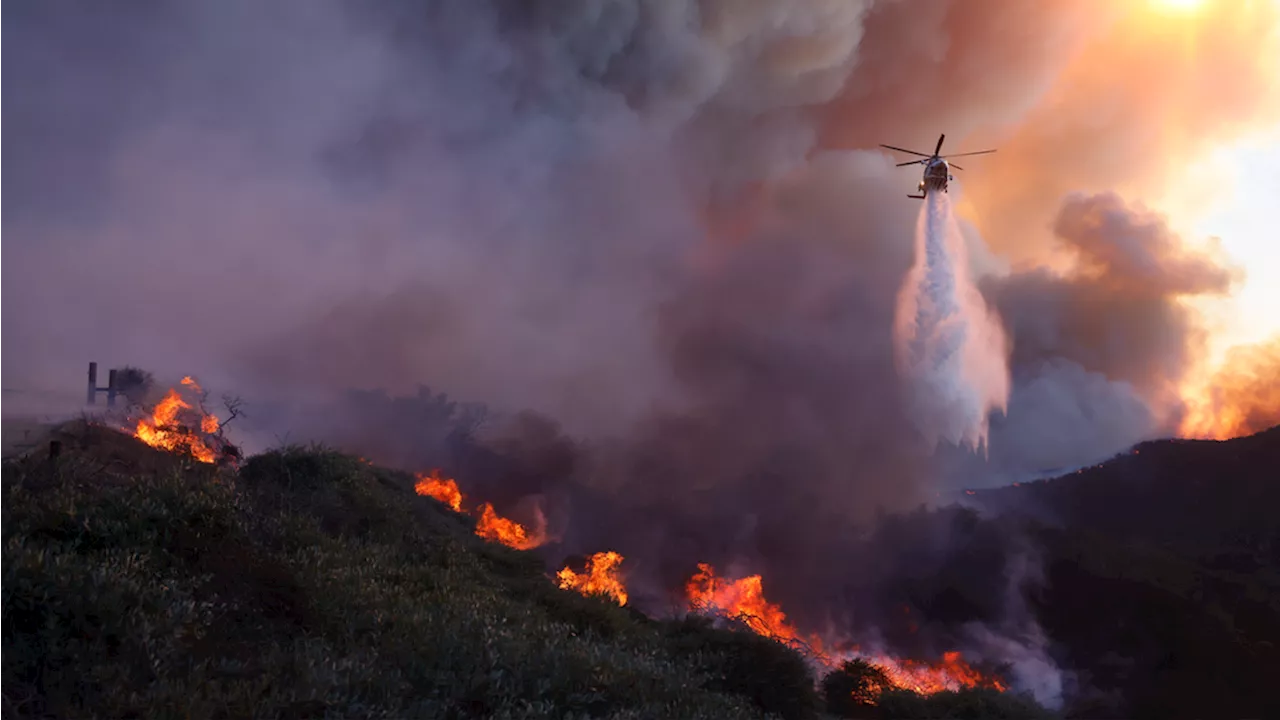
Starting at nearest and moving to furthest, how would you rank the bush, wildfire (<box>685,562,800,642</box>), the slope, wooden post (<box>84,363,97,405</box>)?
the slope → the bush → wooden post (<box>84,363,97,405</box>) → wildfire (<box>685,562,800,642</box>)

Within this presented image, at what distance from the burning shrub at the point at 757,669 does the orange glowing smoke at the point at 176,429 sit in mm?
12151

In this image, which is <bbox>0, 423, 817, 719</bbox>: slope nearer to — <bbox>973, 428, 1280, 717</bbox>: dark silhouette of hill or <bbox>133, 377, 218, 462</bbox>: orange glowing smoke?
<bbox>133, 377, 218, 462</bbox>: orange glowing smoke

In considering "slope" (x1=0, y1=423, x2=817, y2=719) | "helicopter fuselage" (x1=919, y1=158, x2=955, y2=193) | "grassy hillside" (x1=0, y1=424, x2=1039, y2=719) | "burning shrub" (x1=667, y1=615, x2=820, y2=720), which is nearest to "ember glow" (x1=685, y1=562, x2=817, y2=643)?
"helicopter fuselage" (x1=919, y1=158, x2=955, y2=193)

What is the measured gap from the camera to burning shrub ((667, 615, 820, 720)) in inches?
496

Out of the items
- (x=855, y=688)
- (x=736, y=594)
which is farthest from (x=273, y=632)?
(x=736, y=594)

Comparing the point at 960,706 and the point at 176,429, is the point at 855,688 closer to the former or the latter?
the point at 960,706

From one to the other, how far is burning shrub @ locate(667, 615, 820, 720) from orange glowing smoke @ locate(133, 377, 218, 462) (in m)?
12.2

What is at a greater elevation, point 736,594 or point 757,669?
point 757,669

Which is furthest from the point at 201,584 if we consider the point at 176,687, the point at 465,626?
the point at 465,626

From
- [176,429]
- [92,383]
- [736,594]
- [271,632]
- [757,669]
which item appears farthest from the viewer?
[736,594]

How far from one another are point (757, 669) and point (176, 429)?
946 inches

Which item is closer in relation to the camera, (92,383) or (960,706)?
(960,706)

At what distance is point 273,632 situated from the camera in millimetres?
8547

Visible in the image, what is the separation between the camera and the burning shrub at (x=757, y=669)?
12594mm
